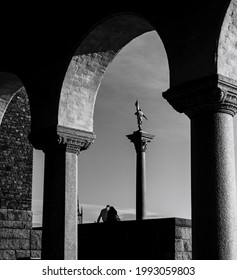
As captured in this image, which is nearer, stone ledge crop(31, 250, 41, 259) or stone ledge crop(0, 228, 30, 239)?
stone ledge crop(0, 228, 30, 239)

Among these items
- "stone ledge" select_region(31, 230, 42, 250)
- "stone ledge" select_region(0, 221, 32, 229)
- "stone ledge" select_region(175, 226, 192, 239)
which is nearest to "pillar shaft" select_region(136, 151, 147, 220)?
"stone ledge" select_region(0, 221, 32, 229)

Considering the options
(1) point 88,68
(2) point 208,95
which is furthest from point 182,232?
(2) point 208,95

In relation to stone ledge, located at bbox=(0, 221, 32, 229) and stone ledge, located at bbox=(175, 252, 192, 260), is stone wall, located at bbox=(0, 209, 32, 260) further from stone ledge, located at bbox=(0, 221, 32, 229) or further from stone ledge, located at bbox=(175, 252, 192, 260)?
stone ledge, located at bbox=(175, 252, 192, 260)

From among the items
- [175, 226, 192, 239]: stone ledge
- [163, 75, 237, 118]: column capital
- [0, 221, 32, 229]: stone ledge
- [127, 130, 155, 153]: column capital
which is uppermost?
[127, 130, 155, 153]: column capital

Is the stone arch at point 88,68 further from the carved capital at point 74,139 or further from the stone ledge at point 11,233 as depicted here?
the stone ledge at point 11,233

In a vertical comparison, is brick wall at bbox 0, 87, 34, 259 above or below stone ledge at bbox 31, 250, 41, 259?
above

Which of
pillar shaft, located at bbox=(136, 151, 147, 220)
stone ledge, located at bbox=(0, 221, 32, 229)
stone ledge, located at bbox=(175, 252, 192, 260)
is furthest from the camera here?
pillar shaft, located at bbox=(136, 151, 147, 220)

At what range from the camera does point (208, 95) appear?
18.0 feet

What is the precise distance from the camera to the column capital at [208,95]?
5430 mm

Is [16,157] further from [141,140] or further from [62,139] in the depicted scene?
[62,139]

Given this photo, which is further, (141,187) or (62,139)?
(141,187)

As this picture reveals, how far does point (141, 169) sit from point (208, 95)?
9.75m

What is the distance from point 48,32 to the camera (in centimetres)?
816

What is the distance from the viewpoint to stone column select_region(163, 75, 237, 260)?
5.32 meters
